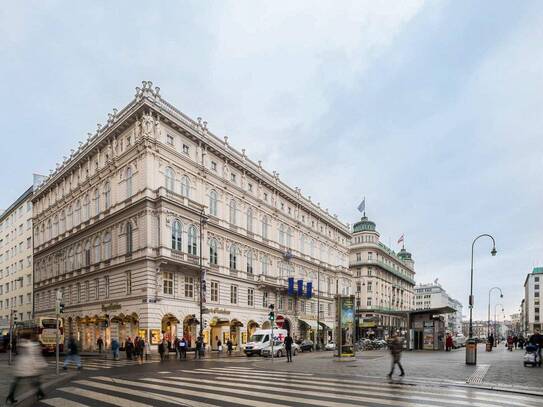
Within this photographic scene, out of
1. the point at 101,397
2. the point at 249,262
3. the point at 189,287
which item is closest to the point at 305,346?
the point at 249,262

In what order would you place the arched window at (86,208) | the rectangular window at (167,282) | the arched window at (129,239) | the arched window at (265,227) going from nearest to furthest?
the rectangular window at (167,282)
the arched window at (129,239)
the arched window at (86,208)
the arched window at (265,227)

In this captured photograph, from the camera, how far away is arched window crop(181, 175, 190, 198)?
147 ft

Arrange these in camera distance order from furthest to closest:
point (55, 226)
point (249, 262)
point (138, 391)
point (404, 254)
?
point (404, 254) < point (55, 226) < point (249, 262) < point (138, 391)

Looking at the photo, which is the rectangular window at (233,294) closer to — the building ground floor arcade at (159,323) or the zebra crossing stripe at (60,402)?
the building ground floor arcade at (159,323)

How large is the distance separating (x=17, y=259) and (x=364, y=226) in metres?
69.4

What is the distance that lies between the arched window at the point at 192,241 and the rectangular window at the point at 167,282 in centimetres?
361

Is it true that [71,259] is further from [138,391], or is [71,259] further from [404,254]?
[404,254]

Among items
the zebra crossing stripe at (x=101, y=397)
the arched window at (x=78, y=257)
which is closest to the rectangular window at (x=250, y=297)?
the arched window at (x=78, y=257)

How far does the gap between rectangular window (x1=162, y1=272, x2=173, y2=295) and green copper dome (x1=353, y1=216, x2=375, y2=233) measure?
231 ft

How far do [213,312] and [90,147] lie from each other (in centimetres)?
2168

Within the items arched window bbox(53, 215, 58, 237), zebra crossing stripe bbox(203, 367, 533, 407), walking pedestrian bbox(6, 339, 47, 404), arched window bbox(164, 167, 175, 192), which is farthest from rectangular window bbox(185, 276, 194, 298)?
walking pedestrian bbox(6, 339, 47, 404)

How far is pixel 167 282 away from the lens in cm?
4134

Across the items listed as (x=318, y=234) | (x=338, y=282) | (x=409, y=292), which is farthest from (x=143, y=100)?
(x=409, y=292)

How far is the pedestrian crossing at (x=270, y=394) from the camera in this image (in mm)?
12086
